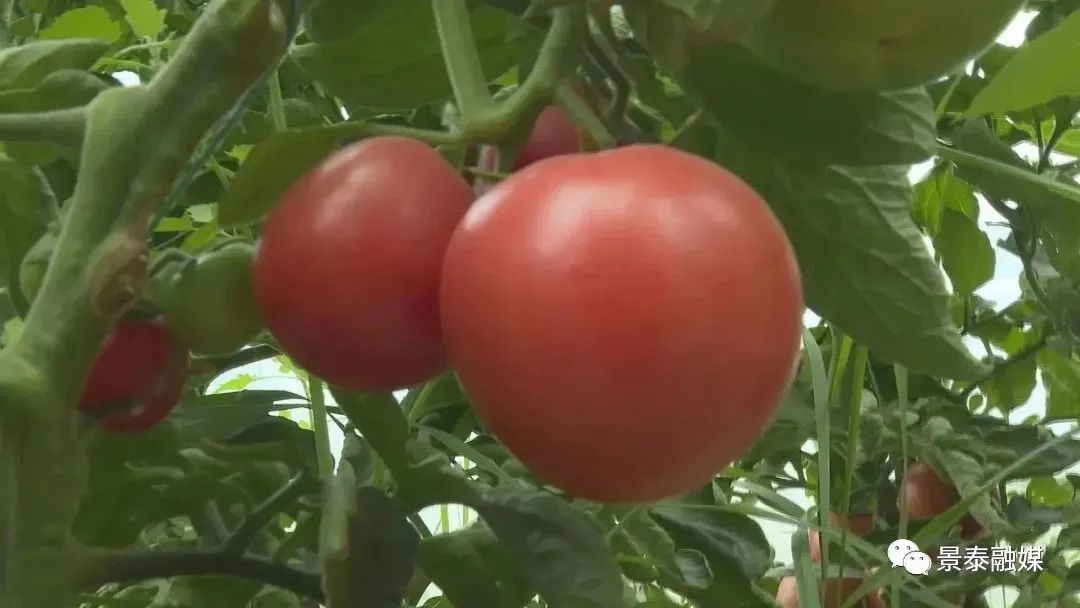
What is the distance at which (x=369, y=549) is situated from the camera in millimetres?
306

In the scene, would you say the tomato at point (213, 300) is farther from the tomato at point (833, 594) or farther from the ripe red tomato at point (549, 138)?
the tomato at point (833, 594)

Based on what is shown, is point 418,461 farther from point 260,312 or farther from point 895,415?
point 895,415

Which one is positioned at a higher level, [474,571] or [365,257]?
[365,257]

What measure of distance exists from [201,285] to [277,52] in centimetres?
7

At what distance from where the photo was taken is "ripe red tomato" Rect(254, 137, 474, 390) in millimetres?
239

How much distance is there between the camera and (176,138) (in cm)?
24

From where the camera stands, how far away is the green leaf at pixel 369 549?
29cm

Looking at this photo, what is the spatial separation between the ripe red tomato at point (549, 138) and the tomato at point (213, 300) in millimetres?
78

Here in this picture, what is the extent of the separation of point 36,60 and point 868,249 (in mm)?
262

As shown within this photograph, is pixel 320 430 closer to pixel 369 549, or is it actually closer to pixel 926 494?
pixel 369 549

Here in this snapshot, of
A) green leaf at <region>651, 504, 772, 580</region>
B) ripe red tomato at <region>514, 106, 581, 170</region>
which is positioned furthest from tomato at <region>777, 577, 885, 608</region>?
ripe red tomato at <region>514, 106, 581, 170</region>

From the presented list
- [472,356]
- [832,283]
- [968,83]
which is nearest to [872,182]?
[832,283]

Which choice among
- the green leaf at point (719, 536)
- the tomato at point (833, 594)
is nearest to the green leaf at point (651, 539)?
the green leaf at point (719, 536)

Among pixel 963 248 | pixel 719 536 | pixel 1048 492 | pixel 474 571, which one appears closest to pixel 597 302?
pixel 474 571
